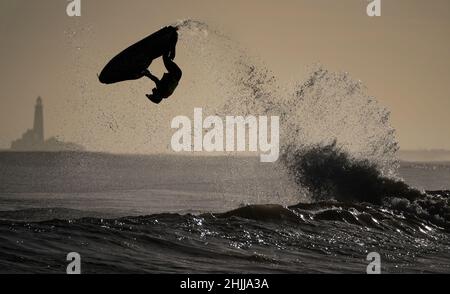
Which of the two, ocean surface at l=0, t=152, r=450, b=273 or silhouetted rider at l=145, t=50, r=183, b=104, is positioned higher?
silhouetted rider at l=145, t=50, r=183, b=104

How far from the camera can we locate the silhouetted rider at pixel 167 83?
50.7 ft

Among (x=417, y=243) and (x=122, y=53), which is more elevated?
(x=122, y=53)

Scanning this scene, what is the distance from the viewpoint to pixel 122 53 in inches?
640

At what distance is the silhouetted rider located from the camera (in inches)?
609

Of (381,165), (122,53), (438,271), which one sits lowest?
(438,271)

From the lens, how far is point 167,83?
15516 millimetres

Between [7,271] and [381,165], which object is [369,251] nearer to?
[7,271]

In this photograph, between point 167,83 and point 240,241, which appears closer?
point 167,83

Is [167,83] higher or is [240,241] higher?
[167,83]

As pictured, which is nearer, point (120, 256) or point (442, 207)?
point (120, 256)

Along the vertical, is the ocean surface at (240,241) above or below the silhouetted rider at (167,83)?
below
